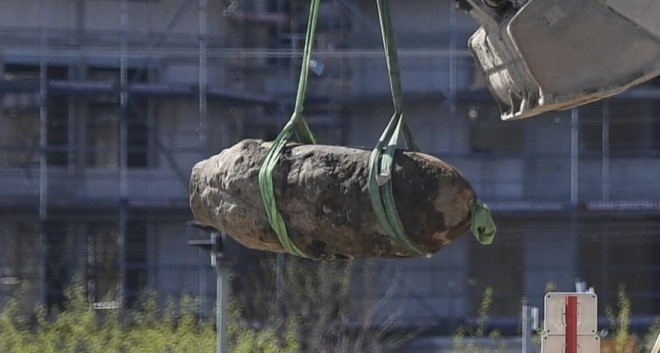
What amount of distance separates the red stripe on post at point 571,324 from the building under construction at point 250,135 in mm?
8620

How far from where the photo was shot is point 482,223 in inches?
106

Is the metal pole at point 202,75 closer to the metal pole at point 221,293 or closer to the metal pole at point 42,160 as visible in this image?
the metal pole at point 42,160

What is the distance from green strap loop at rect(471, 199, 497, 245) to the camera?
2.71 meters

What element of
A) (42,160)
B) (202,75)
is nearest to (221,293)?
(202,75)

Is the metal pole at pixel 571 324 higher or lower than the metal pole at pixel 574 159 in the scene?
lower

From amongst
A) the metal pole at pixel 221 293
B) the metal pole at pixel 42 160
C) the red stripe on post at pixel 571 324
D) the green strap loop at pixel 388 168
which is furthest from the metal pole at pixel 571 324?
the metal pole at pixel 42 160

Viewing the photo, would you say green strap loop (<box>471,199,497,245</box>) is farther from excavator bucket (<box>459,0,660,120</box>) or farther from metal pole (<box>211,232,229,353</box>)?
metal pole (<box>211,232,229,353</box>)

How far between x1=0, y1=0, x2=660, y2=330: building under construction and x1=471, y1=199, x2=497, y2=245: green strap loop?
13.5 m

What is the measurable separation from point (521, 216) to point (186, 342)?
741 centimetres

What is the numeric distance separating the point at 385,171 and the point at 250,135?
568 inches

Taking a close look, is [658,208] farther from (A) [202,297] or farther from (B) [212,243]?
(B) [212,243]

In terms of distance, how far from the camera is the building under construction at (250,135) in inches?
651

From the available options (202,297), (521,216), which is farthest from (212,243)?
(521,216)

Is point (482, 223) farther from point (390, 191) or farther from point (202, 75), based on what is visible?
point (202, 75)
